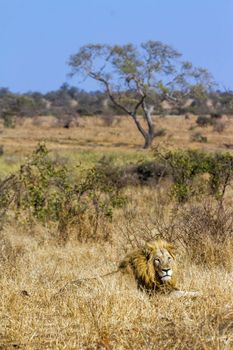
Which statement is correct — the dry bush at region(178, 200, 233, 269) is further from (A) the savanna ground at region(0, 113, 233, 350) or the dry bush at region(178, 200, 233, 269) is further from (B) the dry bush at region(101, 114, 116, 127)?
(B) the dry bush at region(101, 114, 116, 127)

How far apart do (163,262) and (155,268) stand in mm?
97

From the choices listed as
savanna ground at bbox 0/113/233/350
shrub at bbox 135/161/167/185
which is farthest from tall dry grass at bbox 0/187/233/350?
shrub at bbox 135/161/167/185

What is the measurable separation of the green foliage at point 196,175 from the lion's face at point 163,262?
21.4 ft

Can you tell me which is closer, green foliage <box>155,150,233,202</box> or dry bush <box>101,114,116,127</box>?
green foliage <box>155,150,233,202</box>

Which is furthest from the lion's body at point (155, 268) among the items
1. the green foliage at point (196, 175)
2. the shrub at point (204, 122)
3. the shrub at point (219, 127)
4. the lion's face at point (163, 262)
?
the shrub at point (204, 122)

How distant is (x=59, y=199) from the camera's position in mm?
12961

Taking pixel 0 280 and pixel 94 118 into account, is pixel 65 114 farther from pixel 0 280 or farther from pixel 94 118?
pixel 0 280

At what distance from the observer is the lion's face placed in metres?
7.10

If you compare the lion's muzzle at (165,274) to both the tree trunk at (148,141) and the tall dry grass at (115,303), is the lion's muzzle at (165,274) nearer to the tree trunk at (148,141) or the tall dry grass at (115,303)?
the tall dry grass at (115,303)

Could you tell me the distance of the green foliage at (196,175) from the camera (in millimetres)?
14346

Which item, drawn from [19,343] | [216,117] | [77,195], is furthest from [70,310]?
[216,117]

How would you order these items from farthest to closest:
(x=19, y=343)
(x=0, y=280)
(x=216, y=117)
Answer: (x=216, y=117)
(x=0, y=280)
(x=19, y=343)

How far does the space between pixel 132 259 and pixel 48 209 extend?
5.83 meters

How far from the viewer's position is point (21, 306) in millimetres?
6281
